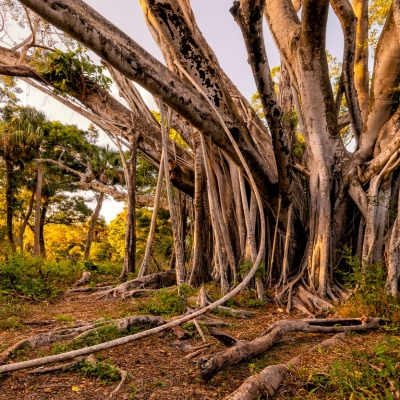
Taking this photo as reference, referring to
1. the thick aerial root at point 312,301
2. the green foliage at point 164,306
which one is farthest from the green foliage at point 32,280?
the thick aerial root at point 312,301

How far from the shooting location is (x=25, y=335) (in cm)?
255

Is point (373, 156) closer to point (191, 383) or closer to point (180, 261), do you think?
point (180, 261)

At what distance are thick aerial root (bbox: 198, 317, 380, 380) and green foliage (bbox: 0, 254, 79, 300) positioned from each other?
2.99 meters

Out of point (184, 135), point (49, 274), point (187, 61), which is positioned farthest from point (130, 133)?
point (49, 274)

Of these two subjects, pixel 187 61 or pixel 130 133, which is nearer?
pixel 187 61

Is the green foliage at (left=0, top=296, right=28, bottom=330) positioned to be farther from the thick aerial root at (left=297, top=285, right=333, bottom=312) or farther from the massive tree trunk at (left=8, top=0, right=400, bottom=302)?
the thick aerial root at (left=297, top=285, right=333, bottom=312)

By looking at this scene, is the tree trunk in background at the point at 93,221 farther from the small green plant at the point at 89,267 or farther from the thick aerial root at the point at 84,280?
the thick aerial root at the point at 84,280

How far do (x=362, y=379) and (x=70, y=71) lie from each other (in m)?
4.29

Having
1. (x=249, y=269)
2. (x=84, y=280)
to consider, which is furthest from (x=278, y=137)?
(x=84, y=280)

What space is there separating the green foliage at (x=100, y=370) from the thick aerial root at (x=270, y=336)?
49 centimetres

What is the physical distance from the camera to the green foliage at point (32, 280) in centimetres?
414

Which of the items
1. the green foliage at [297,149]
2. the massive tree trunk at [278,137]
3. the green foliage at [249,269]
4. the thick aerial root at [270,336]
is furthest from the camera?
the green foliage at [297,149]

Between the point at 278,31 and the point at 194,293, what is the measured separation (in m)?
3.91

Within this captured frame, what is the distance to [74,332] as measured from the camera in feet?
8.12
